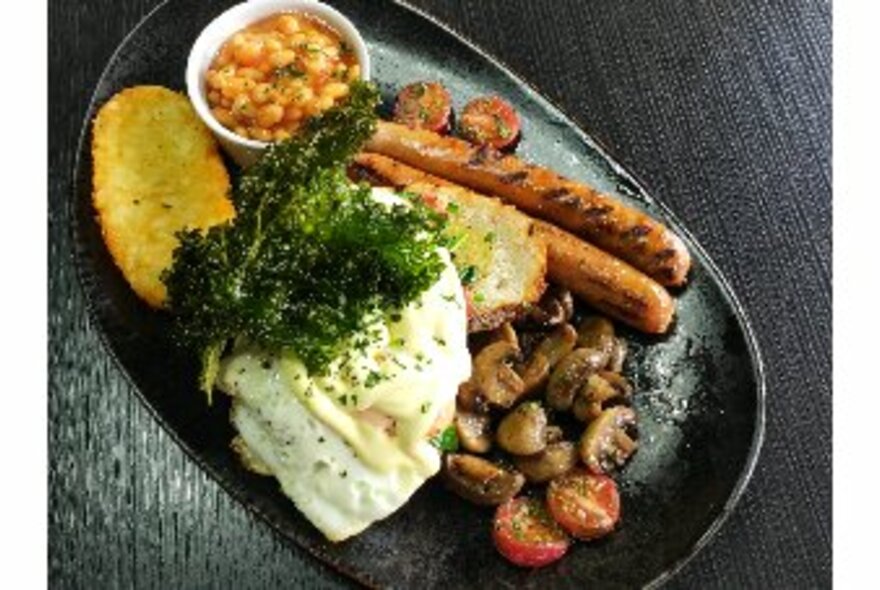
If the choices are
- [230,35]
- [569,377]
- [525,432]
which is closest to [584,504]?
[525,432]

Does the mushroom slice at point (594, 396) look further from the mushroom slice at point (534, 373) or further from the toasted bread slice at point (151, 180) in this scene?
the toasted bread slice at point (151, 180)

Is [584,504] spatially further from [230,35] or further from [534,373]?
[230,35]

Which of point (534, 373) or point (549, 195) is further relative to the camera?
point (549, 195)

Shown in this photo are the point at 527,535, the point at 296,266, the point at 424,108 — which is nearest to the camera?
the point at 296,266

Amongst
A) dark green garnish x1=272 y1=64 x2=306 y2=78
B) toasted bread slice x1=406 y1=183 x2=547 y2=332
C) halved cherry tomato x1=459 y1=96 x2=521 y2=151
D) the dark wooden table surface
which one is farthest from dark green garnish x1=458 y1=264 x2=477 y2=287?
the dark wooden table surface

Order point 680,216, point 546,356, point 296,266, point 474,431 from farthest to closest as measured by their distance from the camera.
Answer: point 680,216 < point 546,356 < point 474,431 < point 296,266

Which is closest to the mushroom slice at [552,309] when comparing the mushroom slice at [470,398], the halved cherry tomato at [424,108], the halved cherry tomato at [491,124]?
the mushroom slice at [470,398]

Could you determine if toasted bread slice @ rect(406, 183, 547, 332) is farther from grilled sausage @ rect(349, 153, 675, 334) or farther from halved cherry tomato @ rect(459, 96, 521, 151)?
halved cherry tomato @ rect(459, 96, 521, 151)
